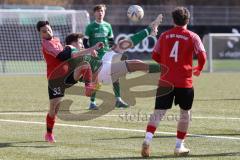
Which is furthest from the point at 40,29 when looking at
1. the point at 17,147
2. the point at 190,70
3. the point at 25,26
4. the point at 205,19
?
the point at 205,19

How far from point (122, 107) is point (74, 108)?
3.48ft

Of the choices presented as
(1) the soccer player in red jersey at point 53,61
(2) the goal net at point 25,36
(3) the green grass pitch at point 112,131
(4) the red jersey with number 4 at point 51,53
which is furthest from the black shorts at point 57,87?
(2) the goal net at point 25,36

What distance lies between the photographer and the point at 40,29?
1113 centimetres

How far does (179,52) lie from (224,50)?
28254 mm

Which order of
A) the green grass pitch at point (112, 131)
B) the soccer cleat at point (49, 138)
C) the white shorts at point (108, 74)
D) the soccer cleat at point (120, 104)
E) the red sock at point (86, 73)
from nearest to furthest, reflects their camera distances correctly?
the green grass pitch at point (112, 131) → the soccer cleat at point (49, 138) → the red sock at point (86, 73) → the soccer cleat at point (120, 104) → the white shorts at point (108, 74)

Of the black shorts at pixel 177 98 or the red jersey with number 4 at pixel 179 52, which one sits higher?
the red jersey with number 4 at pixel 179 52

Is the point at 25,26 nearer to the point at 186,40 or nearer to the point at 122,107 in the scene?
the point at 122,107

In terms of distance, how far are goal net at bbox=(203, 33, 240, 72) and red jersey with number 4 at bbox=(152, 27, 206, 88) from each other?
23.0 m

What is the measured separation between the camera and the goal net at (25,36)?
30641 mm

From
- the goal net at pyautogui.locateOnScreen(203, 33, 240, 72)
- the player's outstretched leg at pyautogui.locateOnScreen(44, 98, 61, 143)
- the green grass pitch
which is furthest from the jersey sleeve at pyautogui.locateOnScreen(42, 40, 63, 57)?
the goal net at pyautogui.locateOnScreen(203, 33, 240, 72)

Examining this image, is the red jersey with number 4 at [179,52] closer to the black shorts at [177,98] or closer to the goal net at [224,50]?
the black shorts at [177,98]

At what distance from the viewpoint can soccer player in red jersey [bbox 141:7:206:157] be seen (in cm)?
963

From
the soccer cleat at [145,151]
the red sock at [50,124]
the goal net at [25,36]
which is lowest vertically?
the goal net at [25,36]

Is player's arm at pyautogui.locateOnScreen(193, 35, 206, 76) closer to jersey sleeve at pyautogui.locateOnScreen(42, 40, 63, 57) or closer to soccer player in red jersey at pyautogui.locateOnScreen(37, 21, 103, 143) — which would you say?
soccer player in red jersey at pyautogui.locateOnScreen(37, 21, 103, 143)
